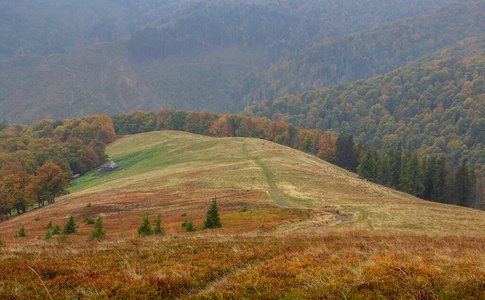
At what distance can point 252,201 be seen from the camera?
42594mm

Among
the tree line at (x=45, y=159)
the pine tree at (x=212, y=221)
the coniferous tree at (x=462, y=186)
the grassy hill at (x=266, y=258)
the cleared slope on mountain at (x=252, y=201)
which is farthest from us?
the coniferous tree at (x=462, y=186)

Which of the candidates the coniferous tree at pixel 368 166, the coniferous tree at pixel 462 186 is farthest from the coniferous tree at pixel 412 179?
the coniferous tree at pixel 368 166

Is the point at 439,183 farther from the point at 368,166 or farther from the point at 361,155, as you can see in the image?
the point at 361,155

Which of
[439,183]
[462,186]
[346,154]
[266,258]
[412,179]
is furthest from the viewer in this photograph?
[346,154]

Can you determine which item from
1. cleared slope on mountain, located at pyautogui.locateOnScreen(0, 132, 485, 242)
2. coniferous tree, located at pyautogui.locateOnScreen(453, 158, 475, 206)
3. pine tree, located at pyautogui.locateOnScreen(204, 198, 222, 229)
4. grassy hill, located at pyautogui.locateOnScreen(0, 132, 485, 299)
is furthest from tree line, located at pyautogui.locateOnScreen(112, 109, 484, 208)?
pine tree, located at pyautogui.locateOnScreen(204, 198, 222, 229)

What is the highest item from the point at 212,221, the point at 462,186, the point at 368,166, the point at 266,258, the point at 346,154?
the point at 266,258

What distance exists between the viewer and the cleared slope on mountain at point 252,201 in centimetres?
3136

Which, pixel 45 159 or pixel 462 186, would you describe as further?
pixel 45 159

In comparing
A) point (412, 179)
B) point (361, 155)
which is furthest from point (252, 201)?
point (361, 155)

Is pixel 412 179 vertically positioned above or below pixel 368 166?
below

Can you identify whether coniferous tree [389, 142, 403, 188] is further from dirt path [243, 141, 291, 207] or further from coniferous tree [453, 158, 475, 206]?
dirt path [243, 141, 291, 207]

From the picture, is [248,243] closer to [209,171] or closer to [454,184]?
[209,171]

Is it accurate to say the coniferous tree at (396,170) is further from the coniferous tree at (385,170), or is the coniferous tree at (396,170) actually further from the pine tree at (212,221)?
the pine tree at (212,221)

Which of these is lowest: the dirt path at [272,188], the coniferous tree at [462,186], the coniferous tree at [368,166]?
the coniferous tree at [462,186]
